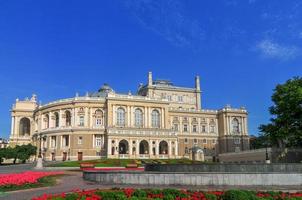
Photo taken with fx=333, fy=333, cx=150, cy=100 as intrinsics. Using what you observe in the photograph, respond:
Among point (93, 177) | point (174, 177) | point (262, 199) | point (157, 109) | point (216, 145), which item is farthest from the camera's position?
point (216, 145)

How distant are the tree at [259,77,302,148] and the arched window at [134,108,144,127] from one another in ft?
147

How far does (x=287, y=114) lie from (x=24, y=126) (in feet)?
299

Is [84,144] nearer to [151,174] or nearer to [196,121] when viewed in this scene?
[196,121]

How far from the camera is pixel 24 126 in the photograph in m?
116

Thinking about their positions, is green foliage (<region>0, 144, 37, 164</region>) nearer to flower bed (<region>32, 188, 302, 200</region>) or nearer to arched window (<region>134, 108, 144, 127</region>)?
arched window (<region>134, 108, 144, 127</region>)

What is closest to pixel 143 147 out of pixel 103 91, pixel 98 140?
pixel 98 140

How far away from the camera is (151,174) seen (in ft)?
75.4

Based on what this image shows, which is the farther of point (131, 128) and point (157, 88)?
point (157, 88)

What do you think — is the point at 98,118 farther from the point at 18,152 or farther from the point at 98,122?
the point at 18,152

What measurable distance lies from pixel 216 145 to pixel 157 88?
26.9m

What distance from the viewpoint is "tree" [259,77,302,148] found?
5300 cm

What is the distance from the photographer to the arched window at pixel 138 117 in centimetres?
9609

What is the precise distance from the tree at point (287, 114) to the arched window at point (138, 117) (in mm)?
44869

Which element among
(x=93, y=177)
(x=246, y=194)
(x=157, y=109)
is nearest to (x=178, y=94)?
(x=157, y=109)
